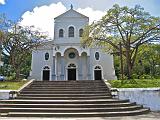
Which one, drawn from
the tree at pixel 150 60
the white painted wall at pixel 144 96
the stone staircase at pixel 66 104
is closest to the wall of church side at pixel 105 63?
the tree at pixel 150 60

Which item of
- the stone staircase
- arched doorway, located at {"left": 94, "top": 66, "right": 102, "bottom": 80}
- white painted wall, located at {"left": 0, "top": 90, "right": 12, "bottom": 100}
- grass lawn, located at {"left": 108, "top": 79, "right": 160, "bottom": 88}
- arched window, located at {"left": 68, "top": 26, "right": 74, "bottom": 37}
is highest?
arched window, located at {"left": 68, "top": 26, "right": 74, "bottom": 37}

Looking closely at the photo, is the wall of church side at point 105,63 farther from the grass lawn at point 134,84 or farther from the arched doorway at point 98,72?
the grass lawn at point 134,84

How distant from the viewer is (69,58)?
35.2 m

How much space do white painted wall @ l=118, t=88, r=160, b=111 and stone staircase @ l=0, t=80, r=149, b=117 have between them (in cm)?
Result: 65

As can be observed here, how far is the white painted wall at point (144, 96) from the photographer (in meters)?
16.7

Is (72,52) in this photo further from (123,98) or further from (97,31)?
(123,98)

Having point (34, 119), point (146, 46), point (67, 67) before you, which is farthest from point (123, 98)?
point (67, 67)

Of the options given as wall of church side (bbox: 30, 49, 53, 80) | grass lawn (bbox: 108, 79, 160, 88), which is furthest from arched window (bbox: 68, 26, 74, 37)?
grass lawn (bbox: 108, 79, 160, 88)

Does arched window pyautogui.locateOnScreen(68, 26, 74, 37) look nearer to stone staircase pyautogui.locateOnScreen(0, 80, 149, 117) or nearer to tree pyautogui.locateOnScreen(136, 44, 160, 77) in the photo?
tree pyautogui.locateOnScreen(136, 44, 160, 77)

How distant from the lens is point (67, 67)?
3481 centimetres

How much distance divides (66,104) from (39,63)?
21438 mm

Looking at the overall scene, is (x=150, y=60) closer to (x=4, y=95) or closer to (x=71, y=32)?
(x=71, y=32)

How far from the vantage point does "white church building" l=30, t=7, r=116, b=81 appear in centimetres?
3438

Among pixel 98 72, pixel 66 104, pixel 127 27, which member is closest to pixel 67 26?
pixel 98 72
